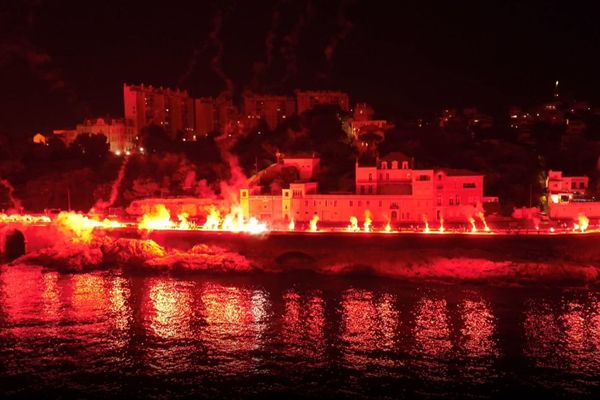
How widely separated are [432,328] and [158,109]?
205 feet

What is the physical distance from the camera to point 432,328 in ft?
91.6

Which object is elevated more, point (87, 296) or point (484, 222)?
point (484, 222)

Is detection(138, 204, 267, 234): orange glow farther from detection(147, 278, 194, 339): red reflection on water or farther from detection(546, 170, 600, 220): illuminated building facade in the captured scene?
detection(546, 170, 600, 220): illuminated building facade

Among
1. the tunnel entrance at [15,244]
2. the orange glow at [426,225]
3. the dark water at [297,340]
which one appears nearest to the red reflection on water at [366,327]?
the dark water at [297,340]

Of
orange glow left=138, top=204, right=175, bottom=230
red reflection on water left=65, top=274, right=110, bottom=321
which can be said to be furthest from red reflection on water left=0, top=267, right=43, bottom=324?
orange glow left=138, top=204, right=175, bottom=230

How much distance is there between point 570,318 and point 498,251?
11.1 m

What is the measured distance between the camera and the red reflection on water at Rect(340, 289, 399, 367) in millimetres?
24828

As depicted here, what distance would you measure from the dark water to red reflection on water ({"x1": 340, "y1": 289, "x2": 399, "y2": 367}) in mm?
89

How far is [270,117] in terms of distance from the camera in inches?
3132

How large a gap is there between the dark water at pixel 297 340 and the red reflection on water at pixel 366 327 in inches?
3.5

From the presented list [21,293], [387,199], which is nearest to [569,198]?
[387,199]

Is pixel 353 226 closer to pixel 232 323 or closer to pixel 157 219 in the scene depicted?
pixel 157 219

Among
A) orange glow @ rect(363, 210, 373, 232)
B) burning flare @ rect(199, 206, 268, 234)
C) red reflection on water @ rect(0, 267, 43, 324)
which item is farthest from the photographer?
burning flare @ rect(199, 206, 268, 234)

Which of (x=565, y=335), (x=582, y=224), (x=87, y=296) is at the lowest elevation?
(x=565, y=335)
